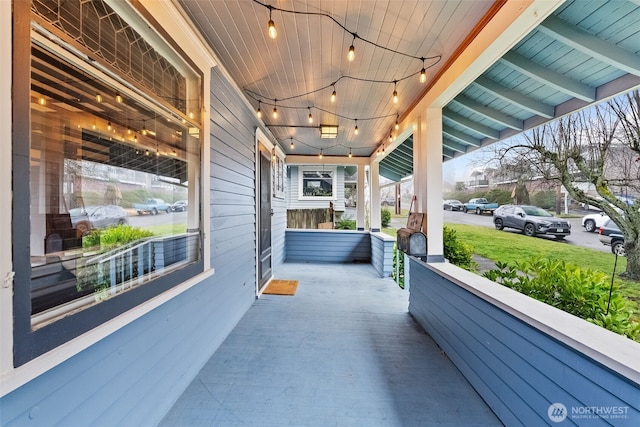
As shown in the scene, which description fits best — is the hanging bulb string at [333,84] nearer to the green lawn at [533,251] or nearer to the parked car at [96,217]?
the green lawn at [533,251]

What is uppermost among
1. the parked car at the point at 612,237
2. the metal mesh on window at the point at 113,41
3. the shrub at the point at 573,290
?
the metal mesh on window at the point at 113,41

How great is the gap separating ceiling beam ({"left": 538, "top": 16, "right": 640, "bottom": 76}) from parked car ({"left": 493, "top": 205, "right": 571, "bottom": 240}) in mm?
959

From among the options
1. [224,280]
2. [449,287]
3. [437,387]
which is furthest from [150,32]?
[437,387]

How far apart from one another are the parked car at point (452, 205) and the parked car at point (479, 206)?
60mm

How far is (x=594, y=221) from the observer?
5.09ft

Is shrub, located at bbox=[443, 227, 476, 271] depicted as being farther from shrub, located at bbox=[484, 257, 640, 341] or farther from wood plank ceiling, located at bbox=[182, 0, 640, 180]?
wood plank ceiling, located at bbox=[182, 0, 640, 180]

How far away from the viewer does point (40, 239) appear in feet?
3.32

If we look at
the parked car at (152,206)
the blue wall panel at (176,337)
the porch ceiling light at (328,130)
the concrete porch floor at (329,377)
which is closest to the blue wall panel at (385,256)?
the concrete porch floor at (329,377)

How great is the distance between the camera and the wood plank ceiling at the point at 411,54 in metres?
1.58

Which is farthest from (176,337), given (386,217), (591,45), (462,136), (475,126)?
(386,217)

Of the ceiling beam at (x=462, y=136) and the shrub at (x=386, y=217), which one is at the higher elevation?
the ceiling beam at (x=462, y=136)

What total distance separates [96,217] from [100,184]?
0.27m

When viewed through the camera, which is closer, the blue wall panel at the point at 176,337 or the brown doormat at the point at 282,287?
the blue wall panel at the point at 176,337

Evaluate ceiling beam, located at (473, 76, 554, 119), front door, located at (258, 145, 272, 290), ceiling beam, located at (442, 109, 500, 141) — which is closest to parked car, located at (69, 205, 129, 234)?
front door, located at (258, 145, 272, 290)
